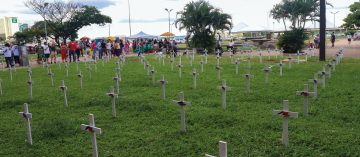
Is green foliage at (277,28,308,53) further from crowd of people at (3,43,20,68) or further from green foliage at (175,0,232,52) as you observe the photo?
crowd of people at (3,43,20,68)

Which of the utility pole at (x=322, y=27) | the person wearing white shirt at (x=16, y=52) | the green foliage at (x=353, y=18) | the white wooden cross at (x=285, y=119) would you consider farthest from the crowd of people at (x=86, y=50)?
the white wooden cross at (x=285, y=119)

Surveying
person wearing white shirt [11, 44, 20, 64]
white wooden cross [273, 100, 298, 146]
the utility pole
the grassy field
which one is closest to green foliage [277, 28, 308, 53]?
the utility pole

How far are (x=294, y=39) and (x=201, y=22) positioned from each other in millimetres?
9426

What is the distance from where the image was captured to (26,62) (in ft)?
82.1

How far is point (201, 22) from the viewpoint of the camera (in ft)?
109

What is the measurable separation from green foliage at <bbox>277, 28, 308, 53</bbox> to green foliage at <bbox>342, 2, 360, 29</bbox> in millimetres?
9022

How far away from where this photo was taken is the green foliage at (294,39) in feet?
88.8

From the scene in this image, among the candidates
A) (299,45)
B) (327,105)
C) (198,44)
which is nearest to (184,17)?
(198,44)

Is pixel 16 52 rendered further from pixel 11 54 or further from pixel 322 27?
pixel 322 27

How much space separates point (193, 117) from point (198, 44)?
2570cm

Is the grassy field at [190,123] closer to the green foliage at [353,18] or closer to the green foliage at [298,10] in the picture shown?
the green foliage at [353,18]

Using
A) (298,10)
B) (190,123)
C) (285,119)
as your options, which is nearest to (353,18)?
(298,10)

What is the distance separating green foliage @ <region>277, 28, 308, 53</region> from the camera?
27062 millimetres

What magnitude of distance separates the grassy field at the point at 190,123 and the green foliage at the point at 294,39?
1564cm
